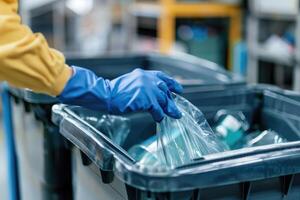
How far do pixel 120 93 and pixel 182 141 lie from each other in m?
0.21

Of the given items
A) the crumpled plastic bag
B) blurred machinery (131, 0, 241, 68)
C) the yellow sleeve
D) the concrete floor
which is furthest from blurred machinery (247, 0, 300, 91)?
the yellow sleeve

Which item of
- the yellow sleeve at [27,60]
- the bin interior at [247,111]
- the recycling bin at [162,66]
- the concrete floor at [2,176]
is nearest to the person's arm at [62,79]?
the yellow sleeve at [27,60]

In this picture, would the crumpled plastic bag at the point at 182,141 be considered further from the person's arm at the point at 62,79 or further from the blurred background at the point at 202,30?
the blurred background at the point at 202,30

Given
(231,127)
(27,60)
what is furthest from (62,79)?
(231,127)

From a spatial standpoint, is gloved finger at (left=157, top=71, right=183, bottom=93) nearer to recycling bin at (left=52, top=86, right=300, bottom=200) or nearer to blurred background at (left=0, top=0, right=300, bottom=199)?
recycling bin at (left=52, top=86, right=300, bottom=200)

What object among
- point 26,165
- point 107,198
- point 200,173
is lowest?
point 26,165

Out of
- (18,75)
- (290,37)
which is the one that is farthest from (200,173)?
(290,37)

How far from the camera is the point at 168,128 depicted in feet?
3.80

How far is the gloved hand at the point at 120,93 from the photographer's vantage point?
3.39ft

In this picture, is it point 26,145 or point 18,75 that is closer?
point 18,75

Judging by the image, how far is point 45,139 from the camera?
1564mm

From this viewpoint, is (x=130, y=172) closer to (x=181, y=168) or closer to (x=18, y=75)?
(x=181, y=168)

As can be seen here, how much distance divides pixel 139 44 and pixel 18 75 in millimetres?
3338

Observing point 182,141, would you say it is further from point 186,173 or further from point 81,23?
point 81,23
